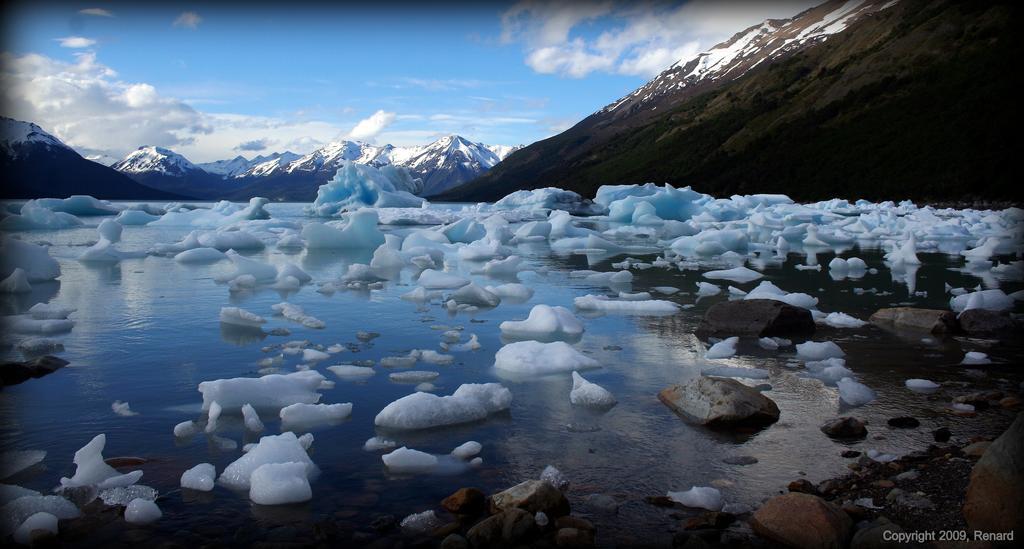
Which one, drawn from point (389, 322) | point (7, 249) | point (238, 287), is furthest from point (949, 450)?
point (7, 249)

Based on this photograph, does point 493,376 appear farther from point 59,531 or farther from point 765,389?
point 59,531

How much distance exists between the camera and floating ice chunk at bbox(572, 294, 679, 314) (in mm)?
9492

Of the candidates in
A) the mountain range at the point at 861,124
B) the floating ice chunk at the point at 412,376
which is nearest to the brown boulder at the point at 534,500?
the floating ice chunk at the point at 412,376

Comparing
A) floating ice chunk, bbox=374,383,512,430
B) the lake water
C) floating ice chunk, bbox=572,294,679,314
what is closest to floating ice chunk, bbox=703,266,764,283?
the lake water

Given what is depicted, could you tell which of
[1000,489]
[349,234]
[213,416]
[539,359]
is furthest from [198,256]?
[1000,489]

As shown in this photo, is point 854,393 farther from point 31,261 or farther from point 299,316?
point 31,261

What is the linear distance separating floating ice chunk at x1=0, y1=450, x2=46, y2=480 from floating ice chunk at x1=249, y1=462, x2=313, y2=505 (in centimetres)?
144

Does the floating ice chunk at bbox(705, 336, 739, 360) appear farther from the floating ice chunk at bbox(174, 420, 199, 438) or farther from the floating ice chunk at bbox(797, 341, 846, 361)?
the floating ice chunk at bbox(174, 420, 199, 438)

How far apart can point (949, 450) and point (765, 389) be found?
5.37 ft

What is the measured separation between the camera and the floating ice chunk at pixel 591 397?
17.4ft

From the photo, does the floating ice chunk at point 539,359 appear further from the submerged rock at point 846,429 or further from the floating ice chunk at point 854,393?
the submerged rock at point 846,429

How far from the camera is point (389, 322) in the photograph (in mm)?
8695

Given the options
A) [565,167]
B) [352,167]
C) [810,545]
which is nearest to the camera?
[810,545]

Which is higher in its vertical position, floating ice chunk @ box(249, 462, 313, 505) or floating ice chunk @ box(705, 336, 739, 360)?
floating ice chunk @ box(705, 336, 739, 360)
